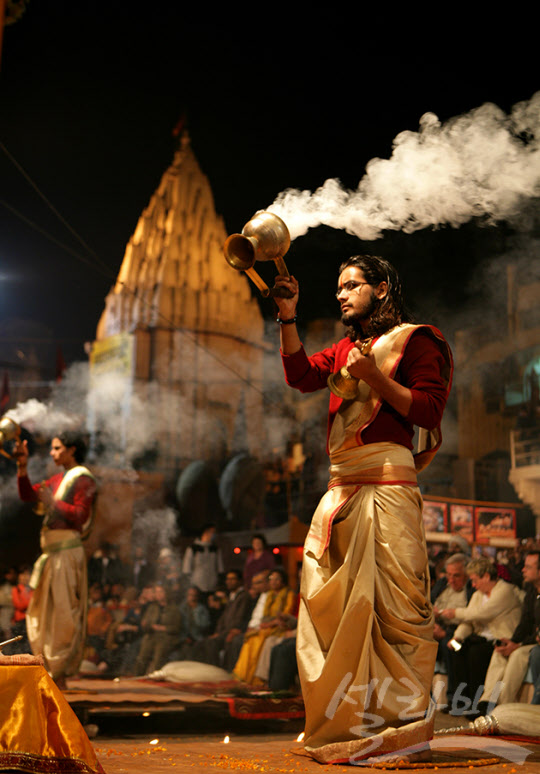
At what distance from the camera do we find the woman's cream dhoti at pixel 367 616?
2.96 meters

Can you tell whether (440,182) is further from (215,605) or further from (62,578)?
(215,605)

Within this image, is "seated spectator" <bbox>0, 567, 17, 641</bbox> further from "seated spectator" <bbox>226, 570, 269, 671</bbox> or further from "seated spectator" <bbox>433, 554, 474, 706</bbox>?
"seated spectator" <bbox>433, 554, 474, 706</bbox>

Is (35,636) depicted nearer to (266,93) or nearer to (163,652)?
(163,652)

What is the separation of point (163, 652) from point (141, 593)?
1885 millimetres

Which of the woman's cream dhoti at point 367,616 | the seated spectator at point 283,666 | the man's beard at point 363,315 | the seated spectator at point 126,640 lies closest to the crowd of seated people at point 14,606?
the seated spectator at point 126,640

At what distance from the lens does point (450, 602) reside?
19.1ft

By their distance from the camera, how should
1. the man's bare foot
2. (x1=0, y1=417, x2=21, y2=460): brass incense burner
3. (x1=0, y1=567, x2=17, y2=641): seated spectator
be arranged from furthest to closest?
(x1=0, y1=567, x2=17, y2=641): seated spectator → (x1=0, y1=417, x2=21, y2=460): brass incense burner → the man's bare foot

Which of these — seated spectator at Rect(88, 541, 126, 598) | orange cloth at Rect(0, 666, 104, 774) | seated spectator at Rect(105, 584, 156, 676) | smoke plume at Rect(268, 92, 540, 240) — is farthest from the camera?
seated spectator at Rect(88, 541, 126, 598)

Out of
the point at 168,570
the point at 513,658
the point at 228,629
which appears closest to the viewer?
the point at 513,658

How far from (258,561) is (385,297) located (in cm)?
662

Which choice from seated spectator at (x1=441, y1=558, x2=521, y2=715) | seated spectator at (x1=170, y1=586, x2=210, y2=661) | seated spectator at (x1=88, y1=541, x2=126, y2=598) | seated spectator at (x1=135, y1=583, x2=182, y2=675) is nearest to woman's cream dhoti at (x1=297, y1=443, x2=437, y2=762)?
seated spectator at (x1=441, y1=558, x2=521, y2=715)

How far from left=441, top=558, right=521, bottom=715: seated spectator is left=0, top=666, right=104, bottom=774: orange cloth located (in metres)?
3.27

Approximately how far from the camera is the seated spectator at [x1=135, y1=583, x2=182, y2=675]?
892 centimetres

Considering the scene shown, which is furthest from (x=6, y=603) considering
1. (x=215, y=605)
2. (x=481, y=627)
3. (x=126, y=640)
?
(x=481, y=627)
